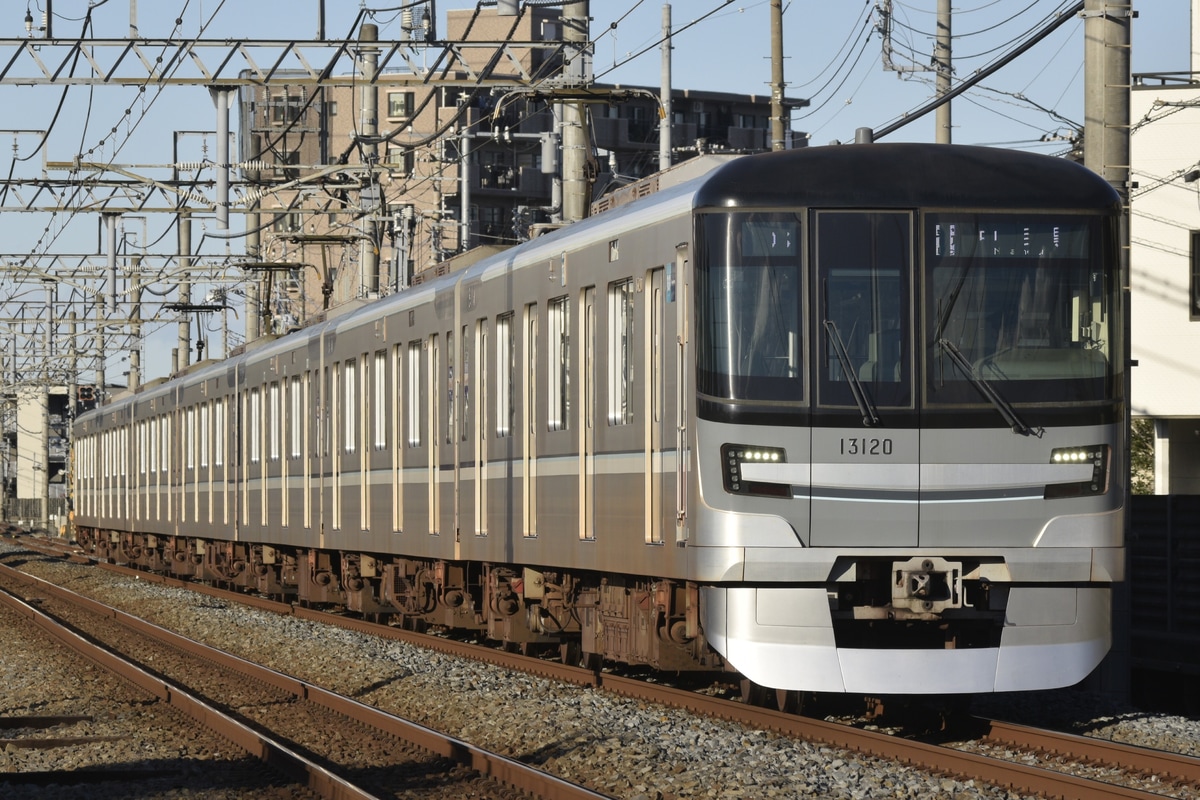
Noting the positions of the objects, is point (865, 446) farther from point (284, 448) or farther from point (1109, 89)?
point (284, 448)

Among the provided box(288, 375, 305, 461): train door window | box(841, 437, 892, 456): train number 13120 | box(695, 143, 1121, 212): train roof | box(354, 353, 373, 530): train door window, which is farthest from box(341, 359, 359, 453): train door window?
box(841, 437, 892, 456): train number 13120

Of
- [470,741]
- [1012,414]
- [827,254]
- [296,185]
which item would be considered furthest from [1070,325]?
[296,185]

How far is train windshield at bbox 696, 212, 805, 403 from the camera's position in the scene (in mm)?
9648

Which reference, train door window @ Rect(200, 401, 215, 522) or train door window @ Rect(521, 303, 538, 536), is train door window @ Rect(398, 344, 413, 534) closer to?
train door window @ Rect(521, 303, 538, 536)

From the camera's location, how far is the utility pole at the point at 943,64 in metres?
24.0

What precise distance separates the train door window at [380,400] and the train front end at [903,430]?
307 inches

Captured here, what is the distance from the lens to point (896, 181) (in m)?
9.84

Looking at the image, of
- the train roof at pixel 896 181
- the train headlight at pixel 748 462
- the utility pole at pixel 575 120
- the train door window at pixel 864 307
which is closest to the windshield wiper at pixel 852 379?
the train door window at pixel 864 307

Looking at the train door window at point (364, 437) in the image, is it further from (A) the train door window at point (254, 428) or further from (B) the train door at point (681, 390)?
(B) the train door at point (681, 390)

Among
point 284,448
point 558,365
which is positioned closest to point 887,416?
point 558,365

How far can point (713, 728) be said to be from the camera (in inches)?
401

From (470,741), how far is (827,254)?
329 cm

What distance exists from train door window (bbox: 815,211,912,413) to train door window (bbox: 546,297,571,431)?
9.37 ft

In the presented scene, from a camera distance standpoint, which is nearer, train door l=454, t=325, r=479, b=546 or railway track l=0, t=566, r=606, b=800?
railway track l=0, t=566, r=606, b=800
